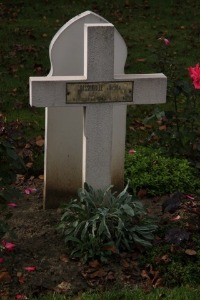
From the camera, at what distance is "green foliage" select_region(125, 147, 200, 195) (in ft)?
21.0

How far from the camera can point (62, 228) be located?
18.0 ft

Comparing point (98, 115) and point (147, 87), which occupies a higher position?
point (147, 87)

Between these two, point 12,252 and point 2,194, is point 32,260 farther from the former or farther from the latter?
point 2,194

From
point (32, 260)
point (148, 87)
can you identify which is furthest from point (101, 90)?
point (32, 260)

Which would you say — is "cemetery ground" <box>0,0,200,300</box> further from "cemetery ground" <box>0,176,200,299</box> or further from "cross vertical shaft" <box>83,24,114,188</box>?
"cross vertical shaft" <box>83,24,114,188</box>

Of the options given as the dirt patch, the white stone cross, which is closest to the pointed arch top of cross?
the white stone cross

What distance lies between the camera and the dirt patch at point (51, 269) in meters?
4.90

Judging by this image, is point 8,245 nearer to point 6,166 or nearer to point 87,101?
point 6,166

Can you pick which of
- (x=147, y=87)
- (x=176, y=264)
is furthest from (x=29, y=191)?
(x=176, y=264)

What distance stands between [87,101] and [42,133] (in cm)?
264

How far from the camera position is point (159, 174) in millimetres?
6488

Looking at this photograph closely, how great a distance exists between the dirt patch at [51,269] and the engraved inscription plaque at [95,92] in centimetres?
108

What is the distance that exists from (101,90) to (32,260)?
52.2 inches

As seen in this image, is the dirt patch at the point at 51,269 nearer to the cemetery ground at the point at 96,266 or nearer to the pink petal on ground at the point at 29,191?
the cemetery ground at the point at 96,266
